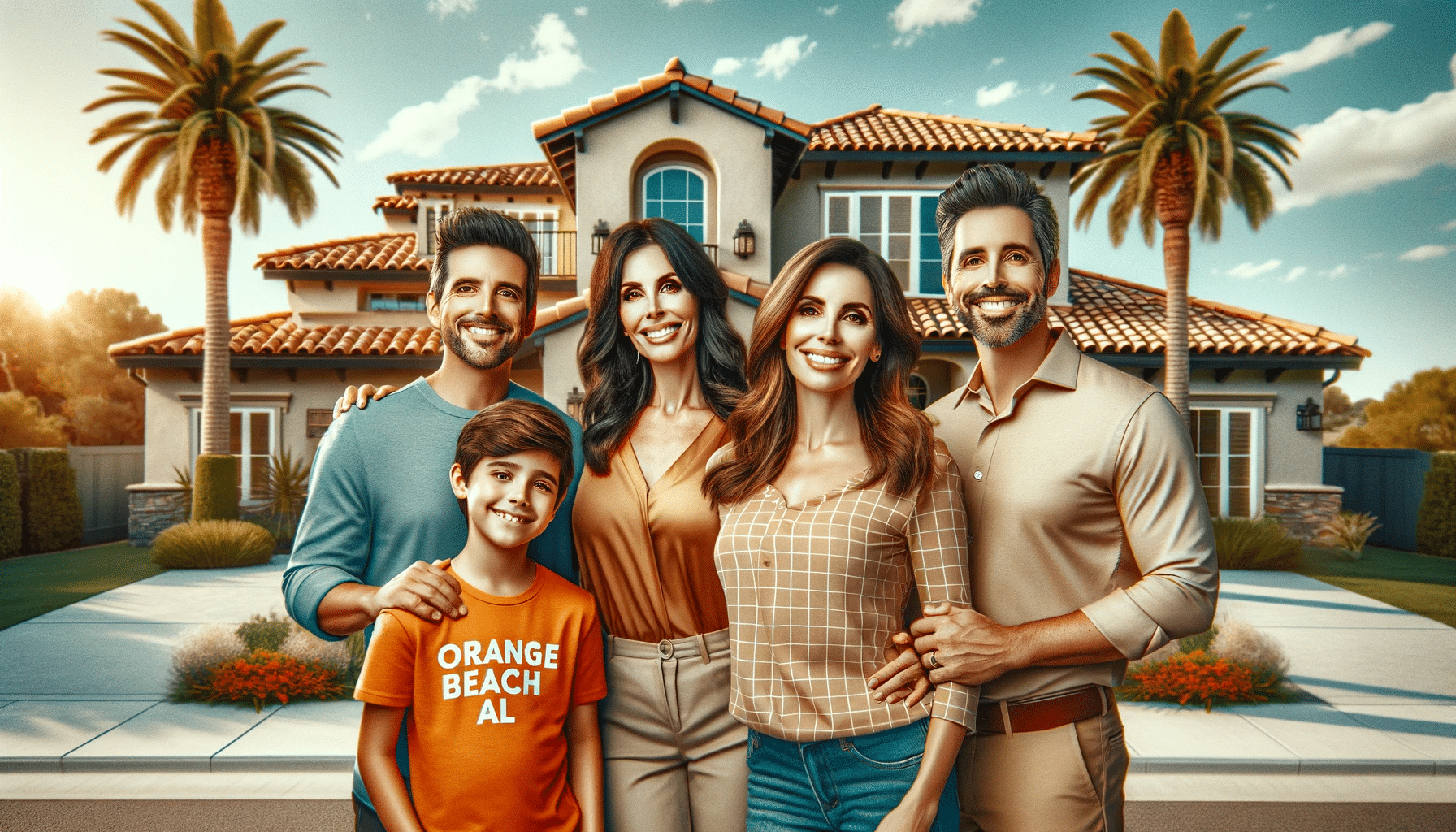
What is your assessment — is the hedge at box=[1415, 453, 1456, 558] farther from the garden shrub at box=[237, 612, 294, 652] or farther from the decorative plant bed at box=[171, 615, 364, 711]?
the garden shrub at box=[237, 612, 294, 652]

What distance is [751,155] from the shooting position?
1275cm

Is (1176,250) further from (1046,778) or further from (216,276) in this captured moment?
(216,276)

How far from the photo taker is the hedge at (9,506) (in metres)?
13.9

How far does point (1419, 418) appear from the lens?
24609mm

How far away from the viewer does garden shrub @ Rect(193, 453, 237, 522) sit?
45.2 feet

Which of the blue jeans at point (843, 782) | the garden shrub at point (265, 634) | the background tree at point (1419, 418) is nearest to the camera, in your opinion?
the blue jeans at point (843, 782)

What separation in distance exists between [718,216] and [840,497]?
A: 37.6ft

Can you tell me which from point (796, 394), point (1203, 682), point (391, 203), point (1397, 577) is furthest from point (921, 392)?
point (391, 203)

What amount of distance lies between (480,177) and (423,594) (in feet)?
59.3

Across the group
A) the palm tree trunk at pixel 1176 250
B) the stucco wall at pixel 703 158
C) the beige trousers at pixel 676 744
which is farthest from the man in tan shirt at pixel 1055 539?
the palm tree trunk at pixel 1176 250

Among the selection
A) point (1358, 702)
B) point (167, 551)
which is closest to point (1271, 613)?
point (1358, 702)

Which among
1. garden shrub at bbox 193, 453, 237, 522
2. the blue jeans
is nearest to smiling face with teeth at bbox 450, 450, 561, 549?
the blue jeans

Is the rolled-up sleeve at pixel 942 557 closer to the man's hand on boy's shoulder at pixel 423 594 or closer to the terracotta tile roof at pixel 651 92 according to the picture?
the man's hand on boy's shoulder at pixel 423 594

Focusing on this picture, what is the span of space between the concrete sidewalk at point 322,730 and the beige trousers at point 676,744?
156 inches
